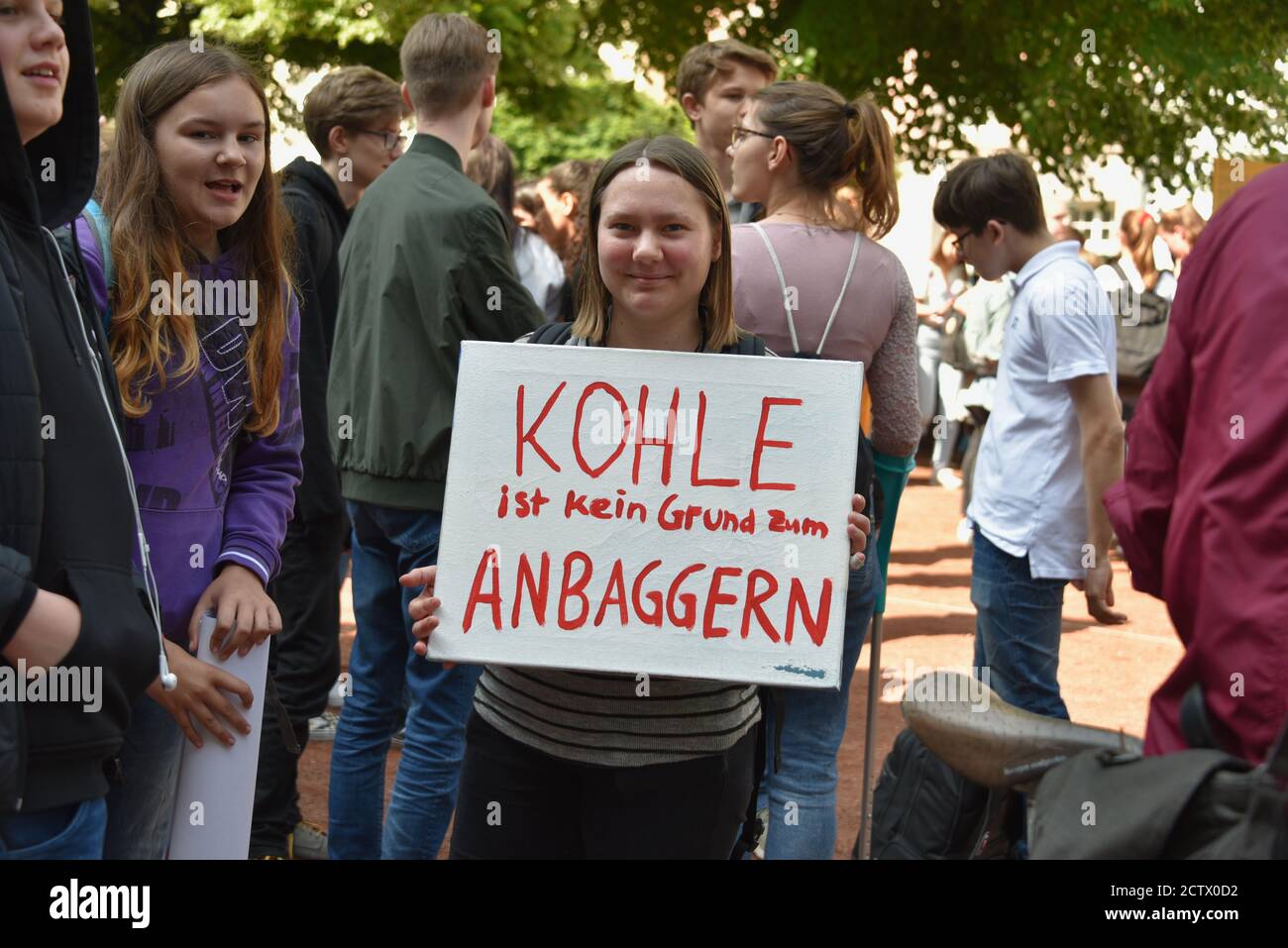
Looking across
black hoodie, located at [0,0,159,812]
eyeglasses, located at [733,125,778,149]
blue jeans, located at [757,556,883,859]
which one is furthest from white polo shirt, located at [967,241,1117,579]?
black hoodie, located at [0,0,159,812]

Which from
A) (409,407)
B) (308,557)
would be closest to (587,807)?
(409,407)

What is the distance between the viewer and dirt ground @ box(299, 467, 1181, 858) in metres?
6.03

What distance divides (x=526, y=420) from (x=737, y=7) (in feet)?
41.9

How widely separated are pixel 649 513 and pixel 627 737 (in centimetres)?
38

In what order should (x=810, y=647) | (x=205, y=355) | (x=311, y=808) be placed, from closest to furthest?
1. (x=810, y=647)
2. (x=205, y=355)
3. (x=311, y=808)

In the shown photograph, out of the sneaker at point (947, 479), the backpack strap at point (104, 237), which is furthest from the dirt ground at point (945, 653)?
→ the backpack strap at point (104, 237)

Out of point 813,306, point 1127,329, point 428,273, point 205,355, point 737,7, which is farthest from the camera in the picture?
point 737,7

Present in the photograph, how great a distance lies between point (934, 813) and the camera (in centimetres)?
293

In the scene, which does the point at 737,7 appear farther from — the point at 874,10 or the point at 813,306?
the point at 813,306

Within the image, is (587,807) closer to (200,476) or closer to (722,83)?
(200,476)

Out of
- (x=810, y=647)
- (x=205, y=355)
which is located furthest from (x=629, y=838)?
(x=205, y=355)

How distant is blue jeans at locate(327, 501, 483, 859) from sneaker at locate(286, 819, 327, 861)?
55cm

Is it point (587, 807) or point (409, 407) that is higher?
point (409, 407)

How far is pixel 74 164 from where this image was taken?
2389 mm
